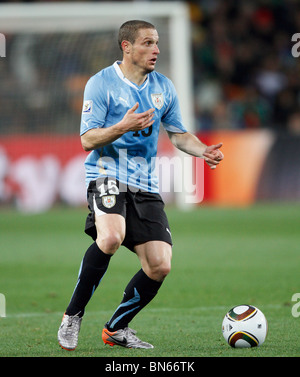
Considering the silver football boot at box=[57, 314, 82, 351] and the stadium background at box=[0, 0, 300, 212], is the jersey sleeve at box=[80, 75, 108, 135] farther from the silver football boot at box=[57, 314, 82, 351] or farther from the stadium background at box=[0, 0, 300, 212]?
the stadium background at box=[0, 0, 300, 212]

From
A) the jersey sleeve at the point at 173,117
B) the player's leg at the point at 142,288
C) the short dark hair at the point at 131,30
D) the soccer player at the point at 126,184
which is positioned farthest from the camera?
the jersey sleeve at the point at 173,117

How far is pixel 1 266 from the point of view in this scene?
1009cm

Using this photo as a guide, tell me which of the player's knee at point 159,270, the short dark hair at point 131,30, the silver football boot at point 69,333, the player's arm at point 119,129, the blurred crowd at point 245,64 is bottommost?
the silver football boot at point 69,333

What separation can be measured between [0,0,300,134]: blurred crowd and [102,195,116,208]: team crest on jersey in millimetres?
13011

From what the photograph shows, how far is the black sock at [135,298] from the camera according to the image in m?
5.64

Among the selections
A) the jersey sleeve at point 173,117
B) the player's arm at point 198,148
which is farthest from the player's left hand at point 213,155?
the jersey sleeve at point 173,117

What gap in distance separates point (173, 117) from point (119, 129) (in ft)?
3.03

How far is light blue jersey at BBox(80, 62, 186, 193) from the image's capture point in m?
5.63

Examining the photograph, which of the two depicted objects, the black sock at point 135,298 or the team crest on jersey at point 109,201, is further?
the black sock at point 135,298

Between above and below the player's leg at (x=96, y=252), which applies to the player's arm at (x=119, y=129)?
above

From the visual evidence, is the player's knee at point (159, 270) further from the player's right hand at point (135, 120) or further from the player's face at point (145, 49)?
the player's face at point (145, 49)

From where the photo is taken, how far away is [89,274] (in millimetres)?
5453

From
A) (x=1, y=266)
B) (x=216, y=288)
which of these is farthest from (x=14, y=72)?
(x=216, y=288)

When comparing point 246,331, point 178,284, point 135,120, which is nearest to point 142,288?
point 246,331
